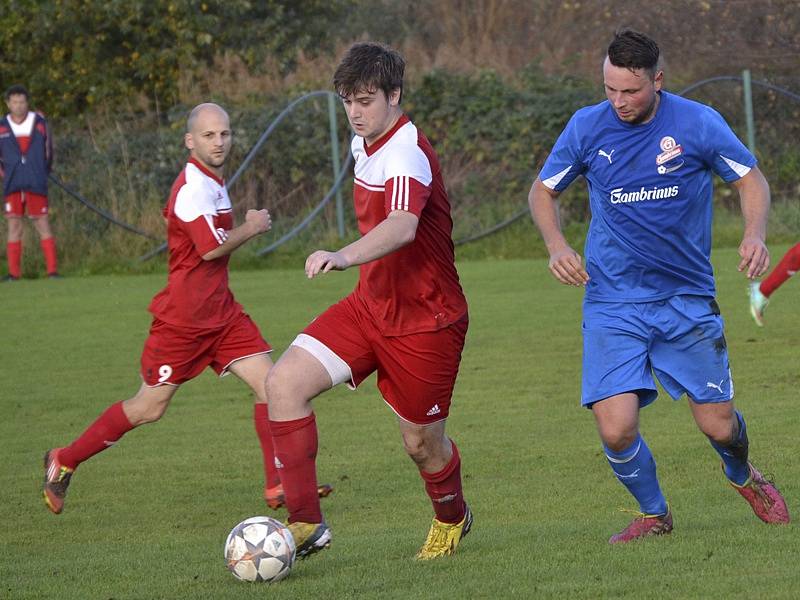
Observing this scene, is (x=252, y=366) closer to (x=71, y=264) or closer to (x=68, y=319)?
(x=68, y=319)

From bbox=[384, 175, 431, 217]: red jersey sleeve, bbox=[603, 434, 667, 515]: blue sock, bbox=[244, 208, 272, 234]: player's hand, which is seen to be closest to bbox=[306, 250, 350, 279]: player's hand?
bbox=[384, 175, 431, 217]: red jersey sleeve

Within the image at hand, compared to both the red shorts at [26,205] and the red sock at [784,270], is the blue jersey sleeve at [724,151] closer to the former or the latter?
the red sock at [784,270]

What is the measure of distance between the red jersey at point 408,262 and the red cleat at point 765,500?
4.99ft

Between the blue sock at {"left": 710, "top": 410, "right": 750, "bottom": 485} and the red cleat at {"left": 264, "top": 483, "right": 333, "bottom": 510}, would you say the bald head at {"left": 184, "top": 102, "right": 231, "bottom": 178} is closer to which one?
the red cleat at {"left": 264, "top": 483, "right": 333, "bottom": 510}

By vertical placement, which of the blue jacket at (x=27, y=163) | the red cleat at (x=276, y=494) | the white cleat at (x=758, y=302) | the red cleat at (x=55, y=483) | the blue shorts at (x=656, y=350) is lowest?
the blue jacket at (x=27, y=163)

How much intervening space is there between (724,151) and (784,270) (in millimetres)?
5653

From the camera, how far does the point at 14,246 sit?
60.8ft

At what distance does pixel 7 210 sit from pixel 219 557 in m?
13.6

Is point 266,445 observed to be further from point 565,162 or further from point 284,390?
point 565,162

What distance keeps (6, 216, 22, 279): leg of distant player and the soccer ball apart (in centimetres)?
1403

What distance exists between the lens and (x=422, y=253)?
5566mm

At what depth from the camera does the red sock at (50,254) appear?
1875 cm

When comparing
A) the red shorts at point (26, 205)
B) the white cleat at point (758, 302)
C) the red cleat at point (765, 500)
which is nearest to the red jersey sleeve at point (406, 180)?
the red cleat at point (765, 500)

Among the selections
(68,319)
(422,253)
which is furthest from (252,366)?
(68,319)
